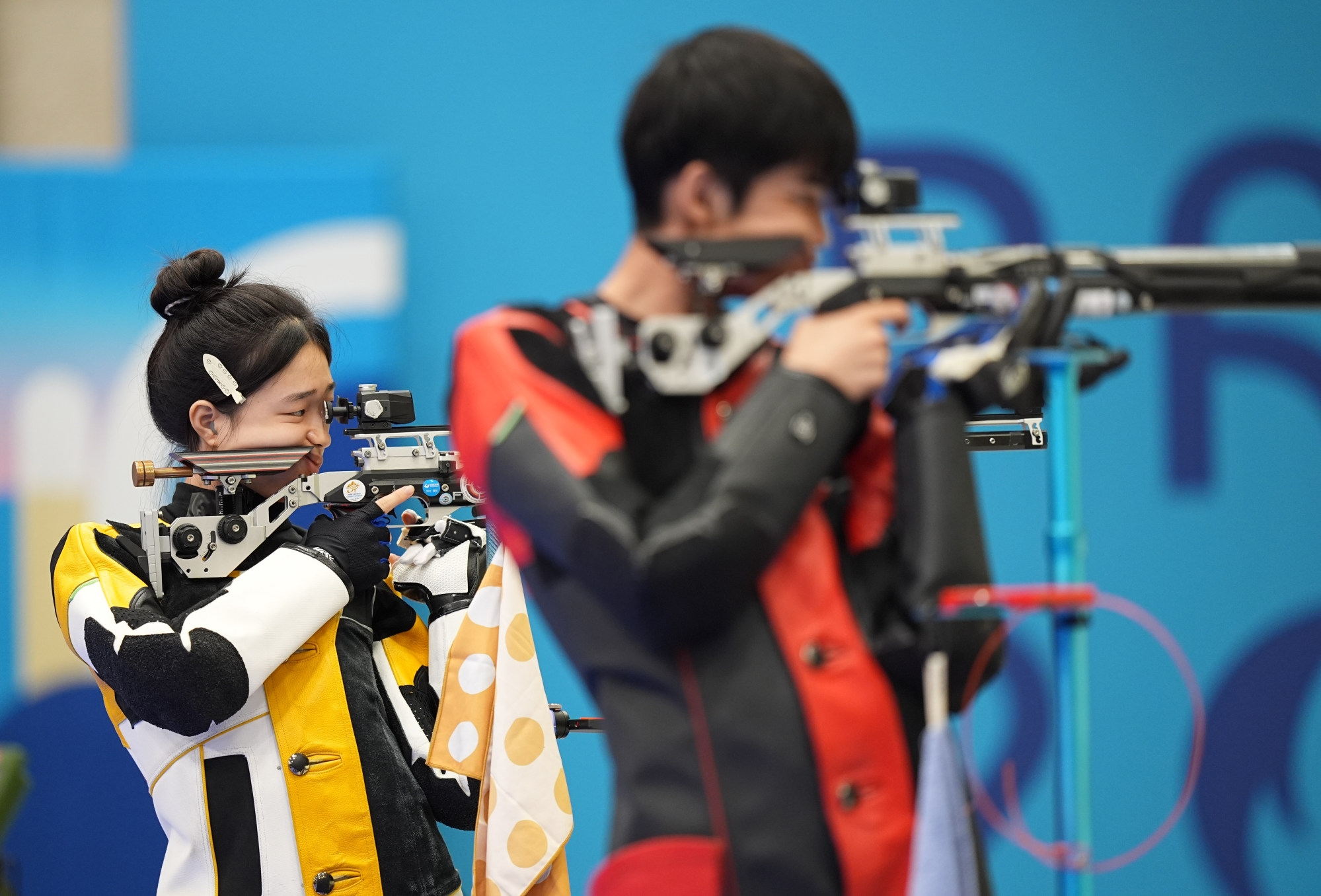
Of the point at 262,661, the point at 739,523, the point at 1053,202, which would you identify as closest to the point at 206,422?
the point at 262,661

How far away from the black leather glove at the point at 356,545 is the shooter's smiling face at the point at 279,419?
0.32ft

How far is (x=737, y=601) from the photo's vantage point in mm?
952

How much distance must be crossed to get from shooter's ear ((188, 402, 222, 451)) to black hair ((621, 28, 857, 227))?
0.95 metres

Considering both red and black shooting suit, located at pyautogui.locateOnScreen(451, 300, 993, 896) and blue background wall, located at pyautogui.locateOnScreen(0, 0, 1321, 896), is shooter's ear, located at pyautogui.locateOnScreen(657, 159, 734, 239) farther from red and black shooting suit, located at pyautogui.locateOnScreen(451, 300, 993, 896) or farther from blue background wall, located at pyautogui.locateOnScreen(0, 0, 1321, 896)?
blue background wall, located at pyautogui.locateOnScreen(0, 0, 1321, 896)

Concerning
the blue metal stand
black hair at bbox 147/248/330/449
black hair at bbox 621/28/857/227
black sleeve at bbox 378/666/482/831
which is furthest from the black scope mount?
the blue metal stand

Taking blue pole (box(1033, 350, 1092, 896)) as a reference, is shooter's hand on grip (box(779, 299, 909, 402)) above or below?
above

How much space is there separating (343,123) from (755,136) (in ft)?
6.59

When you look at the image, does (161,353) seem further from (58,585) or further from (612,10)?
(612,10)

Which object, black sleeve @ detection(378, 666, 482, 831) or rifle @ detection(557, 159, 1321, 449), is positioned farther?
black sleeve @ detection(378, 666, 482, 831)

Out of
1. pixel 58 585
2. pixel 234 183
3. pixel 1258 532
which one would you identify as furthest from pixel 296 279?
pixel 1258 532

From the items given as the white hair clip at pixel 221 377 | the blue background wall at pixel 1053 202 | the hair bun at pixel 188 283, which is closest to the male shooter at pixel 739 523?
the white hair clip at pixel 221 377

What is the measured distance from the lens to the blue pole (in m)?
1.00

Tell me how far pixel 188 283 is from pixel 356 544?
0.45 meters

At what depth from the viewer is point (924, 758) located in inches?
36.9
